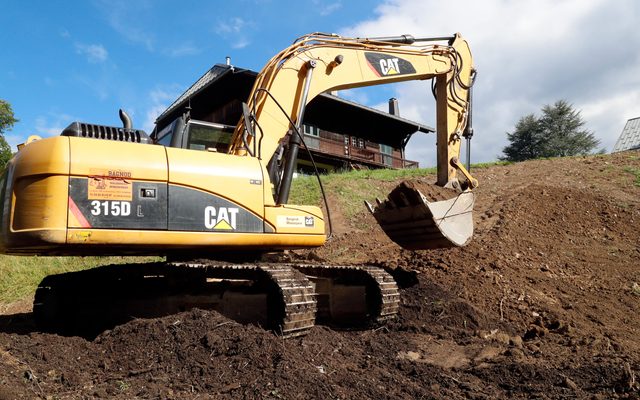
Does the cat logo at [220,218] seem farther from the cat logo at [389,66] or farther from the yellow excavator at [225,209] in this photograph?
the cat logo at [389,66]

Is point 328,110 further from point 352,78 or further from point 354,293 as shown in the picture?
point 354,293

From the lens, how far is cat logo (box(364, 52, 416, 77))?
300 inches

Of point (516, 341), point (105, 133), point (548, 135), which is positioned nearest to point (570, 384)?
point (516, 341)

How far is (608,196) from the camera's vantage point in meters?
12.6

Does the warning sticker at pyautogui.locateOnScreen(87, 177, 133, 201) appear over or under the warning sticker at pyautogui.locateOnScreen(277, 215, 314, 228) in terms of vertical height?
over

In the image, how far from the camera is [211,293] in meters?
6.12

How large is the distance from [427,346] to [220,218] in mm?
2593

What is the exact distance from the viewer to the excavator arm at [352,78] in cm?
647

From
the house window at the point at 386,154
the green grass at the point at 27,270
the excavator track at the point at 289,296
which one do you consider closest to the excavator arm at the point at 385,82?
the excavator track at the point at 289,296

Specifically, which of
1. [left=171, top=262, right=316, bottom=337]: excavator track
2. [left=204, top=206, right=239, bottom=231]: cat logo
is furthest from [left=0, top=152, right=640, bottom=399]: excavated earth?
[left=204, top=206, right=239, bottom=231]: cat logo

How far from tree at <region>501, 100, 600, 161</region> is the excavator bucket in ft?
128

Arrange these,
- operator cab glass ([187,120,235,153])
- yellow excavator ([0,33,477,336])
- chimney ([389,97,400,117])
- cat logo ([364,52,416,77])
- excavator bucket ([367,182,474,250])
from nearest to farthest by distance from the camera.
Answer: yellow excavator ([0,33,477,336]) → operator cab glass ([187,120,235,153]) → excavator bucket ([367,182,474,250]) → cat logo ([364,52,416,77]) → chimney ([389,97,400,117])

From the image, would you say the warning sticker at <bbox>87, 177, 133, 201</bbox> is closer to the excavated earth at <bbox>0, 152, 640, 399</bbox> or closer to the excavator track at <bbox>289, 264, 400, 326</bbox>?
the excavated earth at <bbox>0, 152, 640, 399</bbox>

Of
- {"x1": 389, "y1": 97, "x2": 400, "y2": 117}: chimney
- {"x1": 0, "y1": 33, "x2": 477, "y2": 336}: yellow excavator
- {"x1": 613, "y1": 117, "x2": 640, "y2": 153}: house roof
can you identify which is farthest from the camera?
{"x1": 389, "y1": 97, "x2": 400, "y2": 117}: chimney
